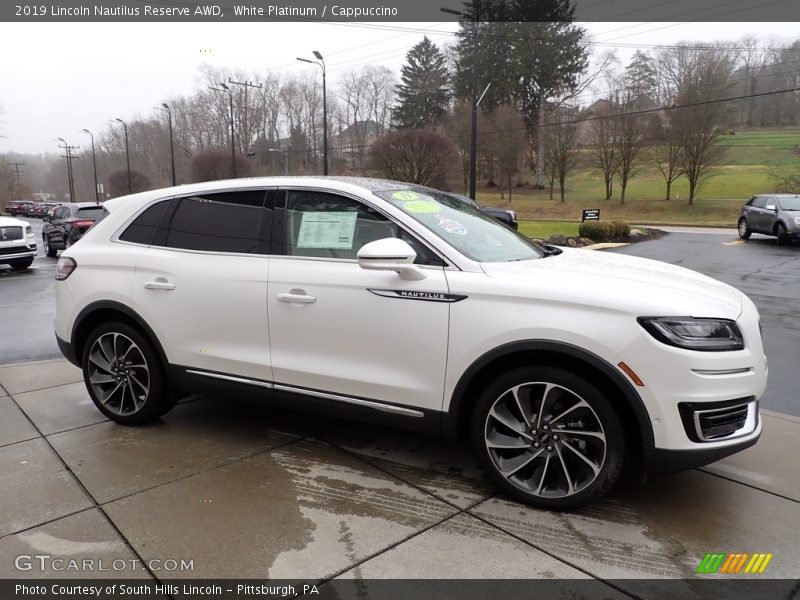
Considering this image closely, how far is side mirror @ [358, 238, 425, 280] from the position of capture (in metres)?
2.97

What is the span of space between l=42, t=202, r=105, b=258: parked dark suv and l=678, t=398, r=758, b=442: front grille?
17394mm

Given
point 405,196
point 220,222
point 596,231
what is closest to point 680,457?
point 405,196

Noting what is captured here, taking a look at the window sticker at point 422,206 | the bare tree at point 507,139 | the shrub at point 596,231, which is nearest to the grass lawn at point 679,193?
the bare tree at point 507,139

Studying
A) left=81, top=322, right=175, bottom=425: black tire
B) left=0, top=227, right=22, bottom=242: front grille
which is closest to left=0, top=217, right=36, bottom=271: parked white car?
left=0, top=227, right=22, bottom=242: front grille

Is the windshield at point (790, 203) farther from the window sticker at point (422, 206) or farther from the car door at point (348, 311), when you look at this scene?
the car door at point (348, 311)

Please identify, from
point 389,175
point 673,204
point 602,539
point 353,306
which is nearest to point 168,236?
point 353,306

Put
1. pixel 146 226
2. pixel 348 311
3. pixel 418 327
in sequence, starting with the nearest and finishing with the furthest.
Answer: pixel 418 327
pixel 348 311
pixel 146 226

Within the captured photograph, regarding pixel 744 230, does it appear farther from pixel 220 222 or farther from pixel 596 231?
pixel 220 222

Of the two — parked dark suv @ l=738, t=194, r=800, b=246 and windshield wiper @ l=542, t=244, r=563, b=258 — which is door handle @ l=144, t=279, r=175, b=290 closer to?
windshield wiper @ l=542, t=244, r=563, b=258

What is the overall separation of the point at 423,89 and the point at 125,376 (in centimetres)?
6753

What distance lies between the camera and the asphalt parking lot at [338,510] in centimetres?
259

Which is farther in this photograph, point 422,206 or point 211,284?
point 211,284

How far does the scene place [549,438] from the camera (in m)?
2.96

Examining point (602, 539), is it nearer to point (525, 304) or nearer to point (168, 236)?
point (525, 304)
